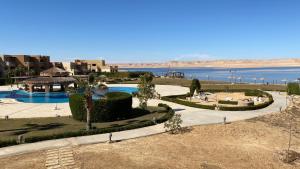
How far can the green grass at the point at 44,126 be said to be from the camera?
2506cm

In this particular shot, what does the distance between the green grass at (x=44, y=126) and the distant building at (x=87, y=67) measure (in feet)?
270

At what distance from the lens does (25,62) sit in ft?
342

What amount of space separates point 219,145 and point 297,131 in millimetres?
10491

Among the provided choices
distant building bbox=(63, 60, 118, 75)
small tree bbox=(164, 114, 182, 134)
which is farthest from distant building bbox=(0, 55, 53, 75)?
small tree bbox=(164, 114, 182, 134)

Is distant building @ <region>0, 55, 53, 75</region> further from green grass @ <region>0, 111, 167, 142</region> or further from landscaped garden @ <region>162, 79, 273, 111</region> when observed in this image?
green grass @ <region>0, 111, 167, 142</region>

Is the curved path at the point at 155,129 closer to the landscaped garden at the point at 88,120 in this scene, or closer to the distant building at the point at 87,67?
the landscaped garden at the point at 88,120

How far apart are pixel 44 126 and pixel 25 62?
3354 inches

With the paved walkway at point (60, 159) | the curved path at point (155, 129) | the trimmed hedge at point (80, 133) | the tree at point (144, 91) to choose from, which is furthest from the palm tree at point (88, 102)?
the tree at point (144, 91)

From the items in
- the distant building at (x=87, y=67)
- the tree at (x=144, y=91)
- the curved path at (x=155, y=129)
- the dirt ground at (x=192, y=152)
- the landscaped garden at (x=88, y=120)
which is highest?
the distant building at (x=87, y=67)

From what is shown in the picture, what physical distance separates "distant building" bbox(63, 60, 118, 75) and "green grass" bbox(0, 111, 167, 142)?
8239 centimetres

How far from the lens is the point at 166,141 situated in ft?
77.9

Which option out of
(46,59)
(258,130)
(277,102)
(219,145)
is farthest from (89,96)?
(46,59)

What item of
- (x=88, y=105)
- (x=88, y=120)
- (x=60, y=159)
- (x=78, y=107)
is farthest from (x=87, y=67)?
(x=60, y=159)

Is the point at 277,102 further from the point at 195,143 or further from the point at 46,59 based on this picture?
the point at 46,59
